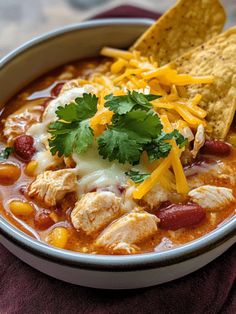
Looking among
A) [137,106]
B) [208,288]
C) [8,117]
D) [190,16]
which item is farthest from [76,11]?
[208,288]

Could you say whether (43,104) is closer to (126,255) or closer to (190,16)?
(190,16)

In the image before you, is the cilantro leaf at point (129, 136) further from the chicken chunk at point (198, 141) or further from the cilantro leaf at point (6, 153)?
the cilantro leaf at point (6, 153)

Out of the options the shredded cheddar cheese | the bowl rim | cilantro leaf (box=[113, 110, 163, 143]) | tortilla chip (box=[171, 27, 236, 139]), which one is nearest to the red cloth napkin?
the bowl rim

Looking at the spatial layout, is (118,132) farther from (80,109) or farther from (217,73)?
(217,73)

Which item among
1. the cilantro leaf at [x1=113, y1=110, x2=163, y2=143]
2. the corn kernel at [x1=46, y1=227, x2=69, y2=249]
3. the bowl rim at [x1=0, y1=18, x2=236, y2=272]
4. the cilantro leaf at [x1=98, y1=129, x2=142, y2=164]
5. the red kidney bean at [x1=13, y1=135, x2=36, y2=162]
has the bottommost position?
the corn kernel at [x1=46, y1=227, x2=69, y2=249]

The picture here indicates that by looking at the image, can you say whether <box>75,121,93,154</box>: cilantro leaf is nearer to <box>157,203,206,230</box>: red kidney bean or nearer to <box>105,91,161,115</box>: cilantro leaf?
<box>105,91,161,115</box>: cilantro leaf

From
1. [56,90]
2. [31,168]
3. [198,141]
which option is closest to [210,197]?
[198,141]
